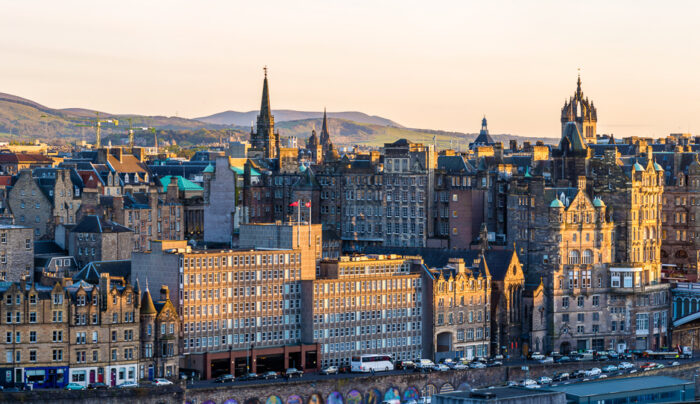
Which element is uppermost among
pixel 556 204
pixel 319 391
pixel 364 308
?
pixel 556 204

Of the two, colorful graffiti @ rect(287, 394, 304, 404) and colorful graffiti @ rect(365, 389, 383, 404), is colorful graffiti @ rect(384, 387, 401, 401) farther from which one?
colorful graffiti @ rect(287, 394, 304, 404)

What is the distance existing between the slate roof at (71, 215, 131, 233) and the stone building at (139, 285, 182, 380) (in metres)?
30.4

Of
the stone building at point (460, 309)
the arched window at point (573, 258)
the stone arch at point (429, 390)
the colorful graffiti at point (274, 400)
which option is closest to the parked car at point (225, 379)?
the colorful graffiti at point (274, 400)

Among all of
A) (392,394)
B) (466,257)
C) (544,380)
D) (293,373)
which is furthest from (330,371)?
(466,257)

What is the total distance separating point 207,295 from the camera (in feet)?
546

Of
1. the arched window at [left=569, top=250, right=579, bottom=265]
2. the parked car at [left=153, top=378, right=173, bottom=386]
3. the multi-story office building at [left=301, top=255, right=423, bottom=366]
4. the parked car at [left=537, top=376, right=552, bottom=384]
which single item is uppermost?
the arched window at [left=569, top=250, right=579, bottom=265]

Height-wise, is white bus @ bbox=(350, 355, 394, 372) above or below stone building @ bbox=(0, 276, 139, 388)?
below

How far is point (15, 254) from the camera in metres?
183

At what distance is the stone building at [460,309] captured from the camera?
18212 cm

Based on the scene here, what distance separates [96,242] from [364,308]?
33852 millimetres

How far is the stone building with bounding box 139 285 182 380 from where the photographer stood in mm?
159750

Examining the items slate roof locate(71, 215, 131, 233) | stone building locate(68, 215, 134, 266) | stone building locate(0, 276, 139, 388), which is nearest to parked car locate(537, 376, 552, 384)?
stone building locate(0, 276, 139, 388)

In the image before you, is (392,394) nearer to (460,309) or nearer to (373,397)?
(373,397)

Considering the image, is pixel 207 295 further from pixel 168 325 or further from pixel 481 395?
pixel 481 395
